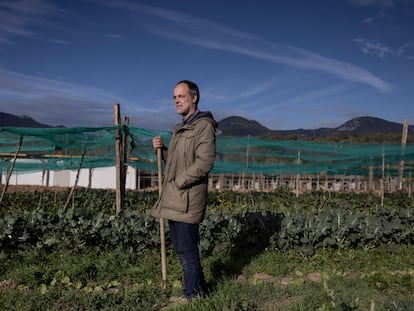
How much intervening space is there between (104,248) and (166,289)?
1885 mm

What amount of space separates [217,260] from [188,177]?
2.06m

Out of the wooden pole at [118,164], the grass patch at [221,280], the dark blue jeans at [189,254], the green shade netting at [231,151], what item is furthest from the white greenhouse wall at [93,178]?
the dark blue jeans at [189,254]

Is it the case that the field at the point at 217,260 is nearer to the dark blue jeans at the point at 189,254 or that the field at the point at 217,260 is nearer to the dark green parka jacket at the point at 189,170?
the dark blue jeans at the point at 189,254

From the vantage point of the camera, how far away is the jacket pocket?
3.27 metres

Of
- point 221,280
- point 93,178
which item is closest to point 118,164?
point 221,280

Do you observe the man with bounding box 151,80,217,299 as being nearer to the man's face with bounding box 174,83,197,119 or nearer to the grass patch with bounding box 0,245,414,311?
the man's face with bounding box 174,83,197,119

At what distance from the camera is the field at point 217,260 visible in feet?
11.8

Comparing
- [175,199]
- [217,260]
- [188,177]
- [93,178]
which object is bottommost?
[93,178]

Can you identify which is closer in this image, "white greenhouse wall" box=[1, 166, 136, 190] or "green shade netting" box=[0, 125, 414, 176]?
"green shade netting" box=[0, 125, 414, 176]

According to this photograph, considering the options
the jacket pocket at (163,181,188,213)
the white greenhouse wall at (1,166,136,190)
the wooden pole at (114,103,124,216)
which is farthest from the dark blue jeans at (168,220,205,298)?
the white greenhouse wall at (1,166,136,190)

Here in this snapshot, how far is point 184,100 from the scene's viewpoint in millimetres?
3336

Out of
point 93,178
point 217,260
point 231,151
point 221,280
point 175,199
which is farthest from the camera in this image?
point 93,178

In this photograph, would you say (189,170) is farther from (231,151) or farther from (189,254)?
(231,151)

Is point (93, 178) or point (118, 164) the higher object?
point (118, 164)
